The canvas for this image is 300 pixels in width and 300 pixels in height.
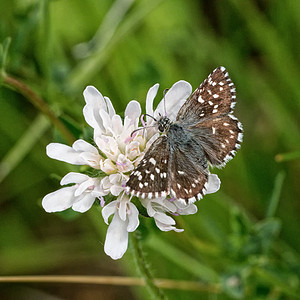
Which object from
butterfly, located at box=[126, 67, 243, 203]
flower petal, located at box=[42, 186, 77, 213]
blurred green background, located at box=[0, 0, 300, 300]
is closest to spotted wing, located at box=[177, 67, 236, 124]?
butterfly, located at box=[126, 67, 243, 203]

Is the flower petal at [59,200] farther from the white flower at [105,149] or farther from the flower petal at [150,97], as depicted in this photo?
the flower petal at [150,97]

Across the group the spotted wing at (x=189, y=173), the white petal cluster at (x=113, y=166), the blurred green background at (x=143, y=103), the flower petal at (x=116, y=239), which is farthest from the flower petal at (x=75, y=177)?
the blurred green background at (x=143, y=103)

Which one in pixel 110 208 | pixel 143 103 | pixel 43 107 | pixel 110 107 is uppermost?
pixel 143 103

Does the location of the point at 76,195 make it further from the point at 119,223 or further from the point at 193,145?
the point at 193,145

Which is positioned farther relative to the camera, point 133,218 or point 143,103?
point 143,103

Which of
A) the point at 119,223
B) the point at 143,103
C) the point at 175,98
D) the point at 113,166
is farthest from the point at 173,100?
the point at 143,103

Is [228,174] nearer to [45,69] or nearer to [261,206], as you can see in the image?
[261,206]

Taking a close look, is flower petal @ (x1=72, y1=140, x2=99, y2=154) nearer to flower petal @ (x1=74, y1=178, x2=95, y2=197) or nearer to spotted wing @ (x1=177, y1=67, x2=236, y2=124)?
flower petal @ (x1=74, y1=178, x2=95, y2=197)
